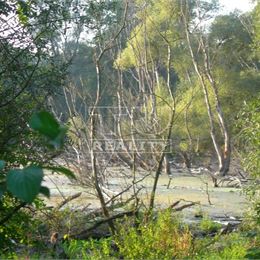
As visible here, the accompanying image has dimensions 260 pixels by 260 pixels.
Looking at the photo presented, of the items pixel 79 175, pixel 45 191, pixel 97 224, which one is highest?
pixel 45 191

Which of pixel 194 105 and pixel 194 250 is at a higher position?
pixel 194 105

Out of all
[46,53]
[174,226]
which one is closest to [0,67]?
[46,53]

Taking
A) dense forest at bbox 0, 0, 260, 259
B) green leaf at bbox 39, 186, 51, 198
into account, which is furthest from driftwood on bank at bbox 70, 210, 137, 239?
green leaf at bbox 39, 186, 51, 198

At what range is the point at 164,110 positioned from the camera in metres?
22.6

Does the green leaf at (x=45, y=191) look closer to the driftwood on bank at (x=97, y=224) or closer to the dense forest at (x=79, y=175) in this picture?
the dense forest at (x=79, y=175)

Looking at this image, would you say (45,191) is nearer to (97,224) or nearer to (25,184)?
(25,184)

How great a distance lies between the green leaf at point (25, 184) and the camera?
774 millimetres

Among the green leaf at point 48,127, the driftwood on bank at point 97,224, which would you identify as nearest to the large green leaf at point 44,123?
the green leaf at point 48,127

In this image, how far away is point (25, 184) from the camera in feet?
2.54

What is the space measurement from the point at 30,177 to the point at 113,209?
25.3 ft

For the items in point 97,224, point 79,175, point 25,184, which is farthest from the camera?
point 79,175

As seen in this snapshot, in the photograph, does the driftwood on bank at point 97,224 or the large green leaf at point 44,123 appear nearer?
the large green leaf at point 44,123

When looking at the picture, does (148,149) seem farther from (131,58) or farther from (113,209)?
(131,58)

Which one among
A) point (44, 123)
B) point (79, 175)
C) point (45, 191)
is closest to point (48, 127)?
point (44, 123)
